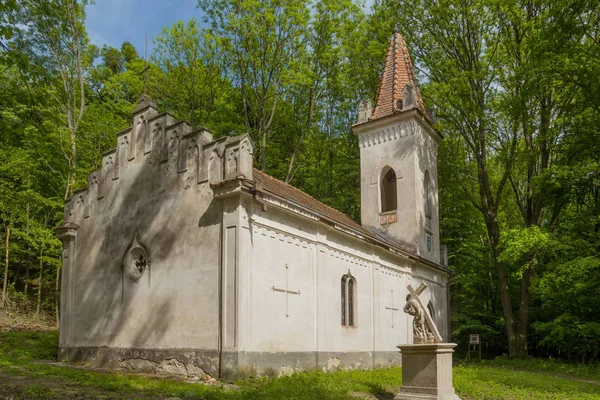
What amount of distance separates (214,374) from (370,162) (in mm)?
15611

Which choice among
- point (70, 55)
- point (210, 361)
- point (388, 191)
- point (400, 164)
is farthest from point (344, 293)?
point (70, 55)

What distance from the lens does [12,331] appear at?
73.0ft

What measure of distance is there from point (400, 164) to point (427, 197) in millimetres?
2385

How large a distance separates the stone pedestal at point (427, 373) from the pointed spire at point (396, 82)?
→ 15454mm

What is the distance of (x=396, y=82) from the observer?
88.3ft

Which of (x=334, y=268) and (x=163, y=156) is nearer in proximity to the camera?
(x=163, y=156)

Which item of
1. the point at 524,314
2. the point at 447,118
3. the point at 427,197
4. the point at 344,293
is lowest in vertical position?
the point at 524,314

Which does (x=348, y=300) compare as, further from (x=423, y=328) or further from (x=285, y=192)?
(x=423, y=328)

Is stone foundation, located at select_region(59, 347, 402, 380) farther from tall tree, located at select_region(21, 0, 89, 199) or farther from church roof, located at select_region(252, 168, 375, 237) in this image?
tall tree, located at select_region(21, 0, 89, 199)

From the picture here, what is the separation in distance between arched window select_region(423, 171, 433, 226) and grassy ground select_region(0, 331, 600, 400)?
860 cm

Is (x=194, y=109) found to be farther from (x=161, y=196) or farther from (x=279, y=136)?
(x=161, y=196)

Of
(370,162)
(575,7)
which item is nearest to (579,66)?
(575,7)

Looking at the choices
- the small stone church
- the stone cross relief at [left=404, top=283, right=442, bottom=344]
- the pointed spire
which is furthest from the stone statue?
the stone cross relief at [left=404, top=283, right=442, bottom=344]


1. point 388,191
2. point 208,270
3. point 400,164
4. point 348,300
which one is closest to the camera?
point 208,270
